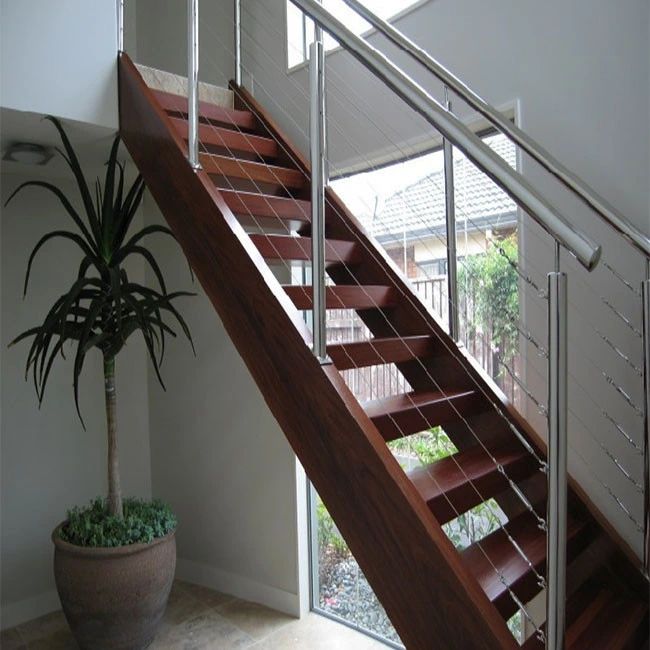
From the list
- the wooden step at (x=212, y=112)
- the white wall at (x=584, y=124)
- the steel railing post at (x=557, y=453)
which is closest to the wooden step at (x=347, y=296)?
the white wall at (x=584, y=124)

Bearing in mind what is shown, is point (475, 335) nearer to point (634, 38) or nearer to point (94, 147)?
point (634, 38)

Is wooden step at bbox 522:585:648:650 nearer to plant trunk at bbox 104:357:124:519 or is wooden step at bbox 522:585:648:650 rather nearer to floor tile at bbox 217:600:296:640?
floor tile at bbox 217:600:296:640

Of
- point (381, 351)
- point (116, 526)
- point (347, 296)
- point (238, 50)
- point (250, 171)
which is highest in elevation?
Answer: point (238, 50)

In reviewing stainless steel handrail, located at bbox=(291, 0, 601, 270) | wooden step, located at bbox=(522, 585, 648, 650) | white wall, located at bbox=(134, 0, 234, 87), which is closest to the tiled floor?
wooden step, located at bbox=(522, 585, 648, 650)

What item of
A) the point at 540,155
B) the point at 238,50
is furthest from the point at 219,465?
the point at 540,155

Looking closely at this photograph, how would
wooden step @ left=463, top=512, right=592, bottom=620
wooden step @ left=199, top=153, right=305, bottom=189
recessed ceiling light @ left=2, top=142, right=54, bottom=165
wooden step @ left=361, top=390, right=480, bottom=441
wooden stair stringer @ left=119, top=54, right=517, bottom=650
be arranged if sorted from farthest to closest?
recessed ceiling light @ left=2, top=142, right=54, bottom=165
wooden step @ left=199, top=153, right=305, bottom=189
wooden step @ left=361, top=390, right=480, bottom=441
wooden step @ left=463, top=512, right=592, bottom=620
wooden stair stringer @ left=119, top=54, right=517, bottom=650

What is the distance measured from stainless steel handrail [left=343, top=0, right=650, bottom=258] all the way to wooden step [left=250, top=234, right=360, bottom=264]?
80 centimetres

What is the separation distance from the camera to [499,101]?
2.08m

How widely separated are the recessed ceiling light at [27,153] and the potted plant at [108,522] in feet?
1.01

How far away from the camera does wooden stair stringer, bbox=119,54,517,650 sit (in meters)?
1.25

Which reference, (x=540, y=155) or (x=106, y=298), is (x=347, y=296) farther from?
(x=106, y=298)

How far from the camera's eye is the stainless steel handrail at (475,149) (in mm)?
991

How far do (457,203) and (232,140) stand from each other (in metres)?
1.07

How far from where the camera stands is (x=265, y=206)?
2.19m
